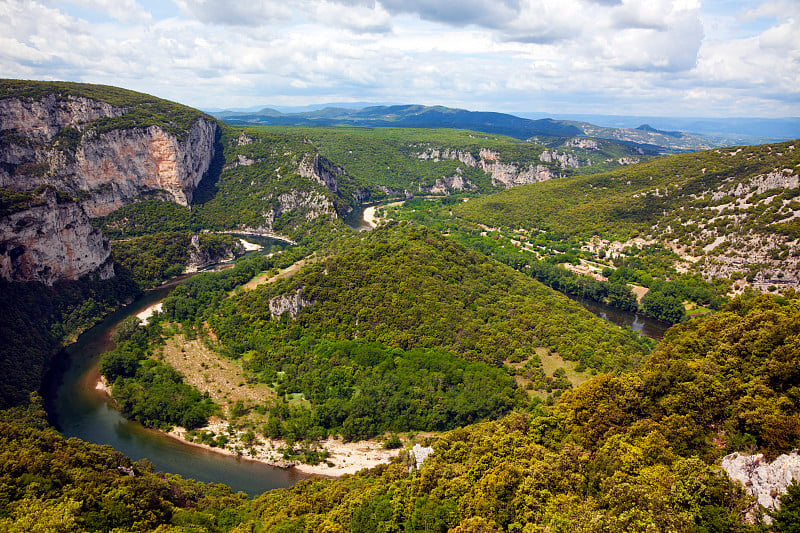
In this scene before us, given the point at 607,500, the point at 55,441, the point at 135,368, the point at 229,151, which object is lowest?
the point at 135,368

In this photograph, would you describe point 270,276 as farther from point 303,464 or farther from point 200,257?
point 303,464

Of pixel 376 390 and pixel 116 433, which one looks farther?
pixel 376 390

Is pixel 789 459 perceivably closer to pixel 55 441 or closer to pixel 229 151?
pixel 55 441

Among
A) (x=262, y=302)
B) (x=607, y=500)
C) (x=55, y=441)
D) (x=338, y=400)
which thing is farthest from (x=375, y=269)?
(x=607, y=500)

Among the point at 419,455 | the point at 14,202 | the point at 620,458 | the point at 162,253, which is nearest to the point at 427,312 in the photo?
the point at 419,455

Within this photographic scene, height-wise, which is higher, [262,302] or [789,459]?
[789,459]

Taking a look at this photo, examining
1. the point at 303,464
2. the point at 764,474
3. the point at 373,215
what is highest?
the point at 764,474

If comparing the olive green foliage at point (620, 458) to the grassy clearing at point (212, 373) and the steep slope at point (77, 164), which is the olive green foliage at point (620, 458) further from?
the steep slope at point (77, 164)
